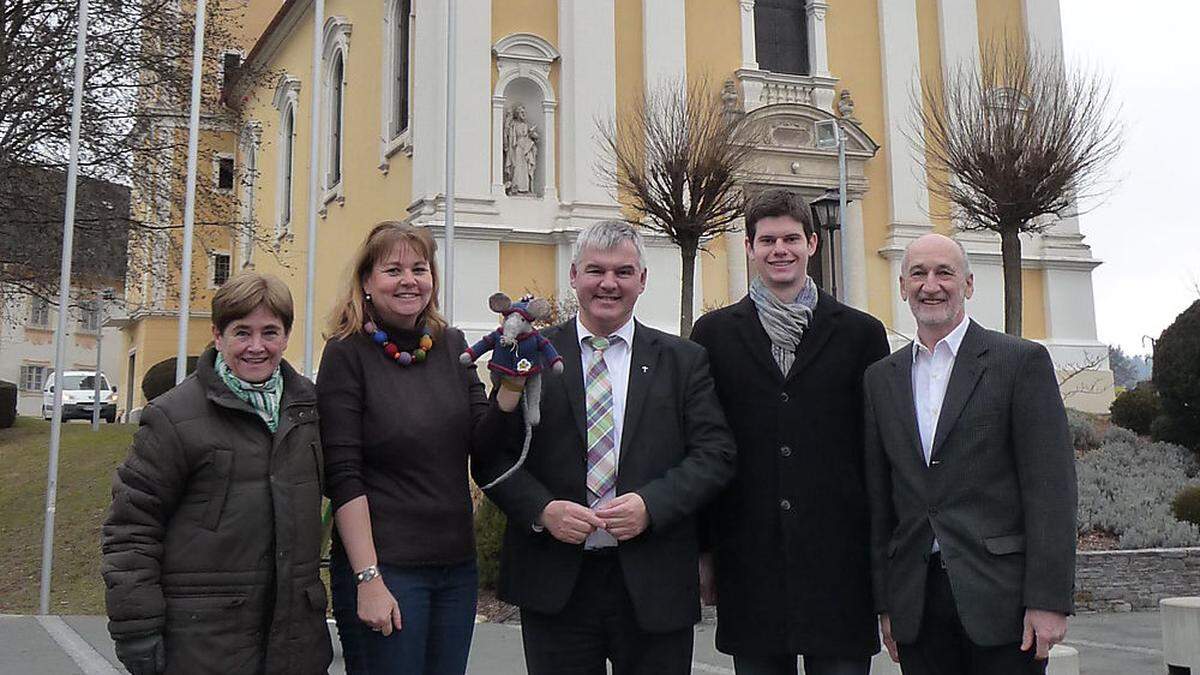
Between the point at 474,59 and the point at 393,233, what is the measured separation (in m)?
16.6

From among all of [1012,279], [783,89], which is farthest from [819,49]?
[1012,279]

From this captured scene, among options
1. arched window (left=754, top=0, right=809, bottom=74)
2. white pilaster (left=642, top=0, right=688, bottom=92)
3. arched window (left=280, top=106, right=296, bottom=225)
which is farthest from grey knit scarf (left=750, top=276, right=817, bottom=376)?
arched window (left=280, top=106, right=296, bottom=225)

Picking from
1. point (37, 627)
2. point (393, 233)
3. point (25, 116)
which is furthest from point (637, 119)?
point (393, 233)

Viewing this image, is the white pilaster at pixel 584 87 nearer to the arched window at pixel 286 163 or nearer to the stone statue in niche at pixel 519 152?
the stone statue in niche at pixel 519 152

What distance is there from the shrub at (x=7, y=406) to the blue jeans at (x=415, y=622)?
74.5 ft

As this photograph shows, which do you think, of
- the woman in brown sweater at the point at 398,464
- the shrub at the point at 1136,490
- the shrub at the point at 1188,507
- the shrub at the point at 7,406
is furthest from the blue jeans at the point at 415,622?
the shrub at the point at 7,406

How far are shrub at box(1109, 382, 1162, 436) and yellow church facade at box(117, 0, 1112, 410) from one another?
4.11m

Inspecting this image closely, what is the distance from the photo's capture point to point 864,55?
22922 mm

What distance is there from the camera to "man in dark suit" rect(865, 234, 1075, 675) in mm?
3512

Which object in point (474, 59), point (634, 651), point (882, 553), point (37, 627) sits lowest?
point (37, 627)

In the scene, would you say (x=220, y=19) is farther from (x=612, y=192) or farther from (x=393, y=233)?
(x=393, y=233)

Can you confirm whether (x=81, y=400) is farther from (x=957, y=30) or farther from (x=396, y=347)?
(x=396, y=347)

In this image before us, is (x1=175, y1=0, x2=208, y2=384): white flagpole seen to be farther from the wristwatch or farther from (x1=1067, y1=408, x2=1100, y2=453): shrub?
(x1=1067, y1=408, x2=1100, y2=453): shrub

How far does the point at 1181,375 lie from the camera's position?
14711mm
